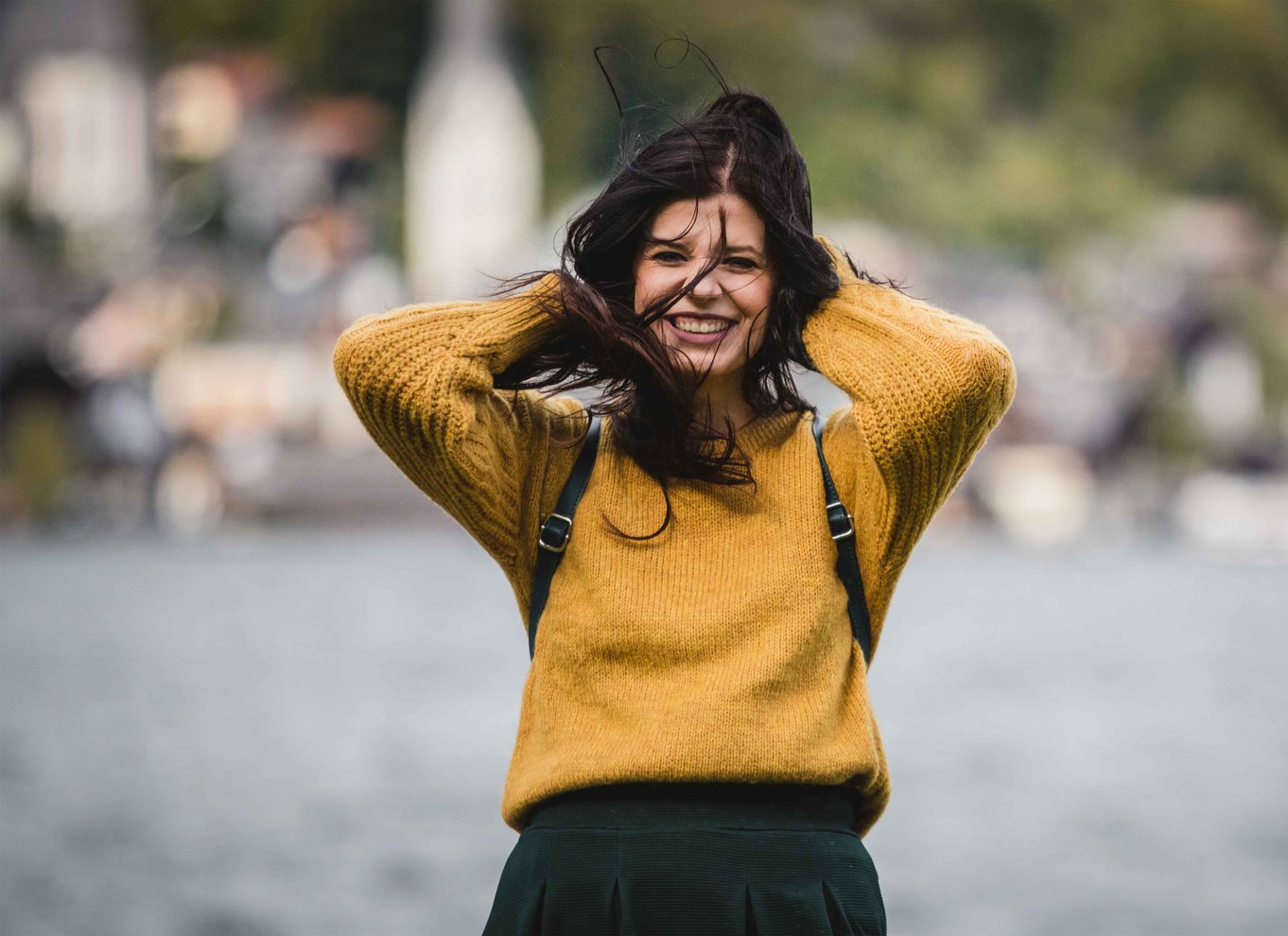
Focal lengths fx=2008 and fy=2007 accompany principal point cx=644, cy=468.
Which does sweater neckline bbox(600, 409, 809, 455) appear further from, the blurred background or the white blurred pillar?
the white blurred pillar

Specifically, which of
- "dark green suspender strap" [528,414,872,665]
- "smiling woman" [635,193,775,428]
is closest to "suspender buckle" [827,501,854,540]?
"dark green suspender strap" [528,414,872,665]

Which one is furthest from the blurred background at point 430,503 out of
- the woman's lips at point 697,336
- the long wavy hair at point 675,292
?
the woman's lips at point 697,336

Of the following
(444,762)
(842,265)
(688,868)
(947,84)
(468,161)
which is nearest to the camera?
(688,868)

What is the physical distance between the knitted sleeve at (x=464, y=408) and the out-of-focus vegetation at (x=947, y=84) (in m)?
26.7

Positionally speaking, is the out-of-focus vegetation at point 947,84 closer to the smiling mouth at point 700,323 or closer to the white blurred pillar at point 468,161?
the white blurred pillar at point 468,161

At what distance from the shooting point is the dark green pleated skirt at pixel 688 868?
1.84 metres

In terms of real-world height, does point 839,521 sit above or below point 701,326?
below

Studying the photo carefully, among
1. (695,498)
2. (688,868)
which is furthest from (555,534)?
(688,868)

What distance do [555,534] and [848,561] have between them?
0.95ft

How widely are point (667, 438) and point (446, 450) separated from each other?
0.22 metres

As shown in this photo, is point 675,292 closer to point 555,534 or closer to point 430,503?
point 555,534

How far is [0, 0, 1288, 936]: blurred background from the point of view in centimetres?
651

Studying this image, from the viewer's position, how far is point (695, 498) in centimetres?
198

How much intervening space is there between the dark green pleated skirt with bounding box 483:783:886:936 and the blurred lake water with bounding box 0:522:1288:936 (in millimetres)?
3520
